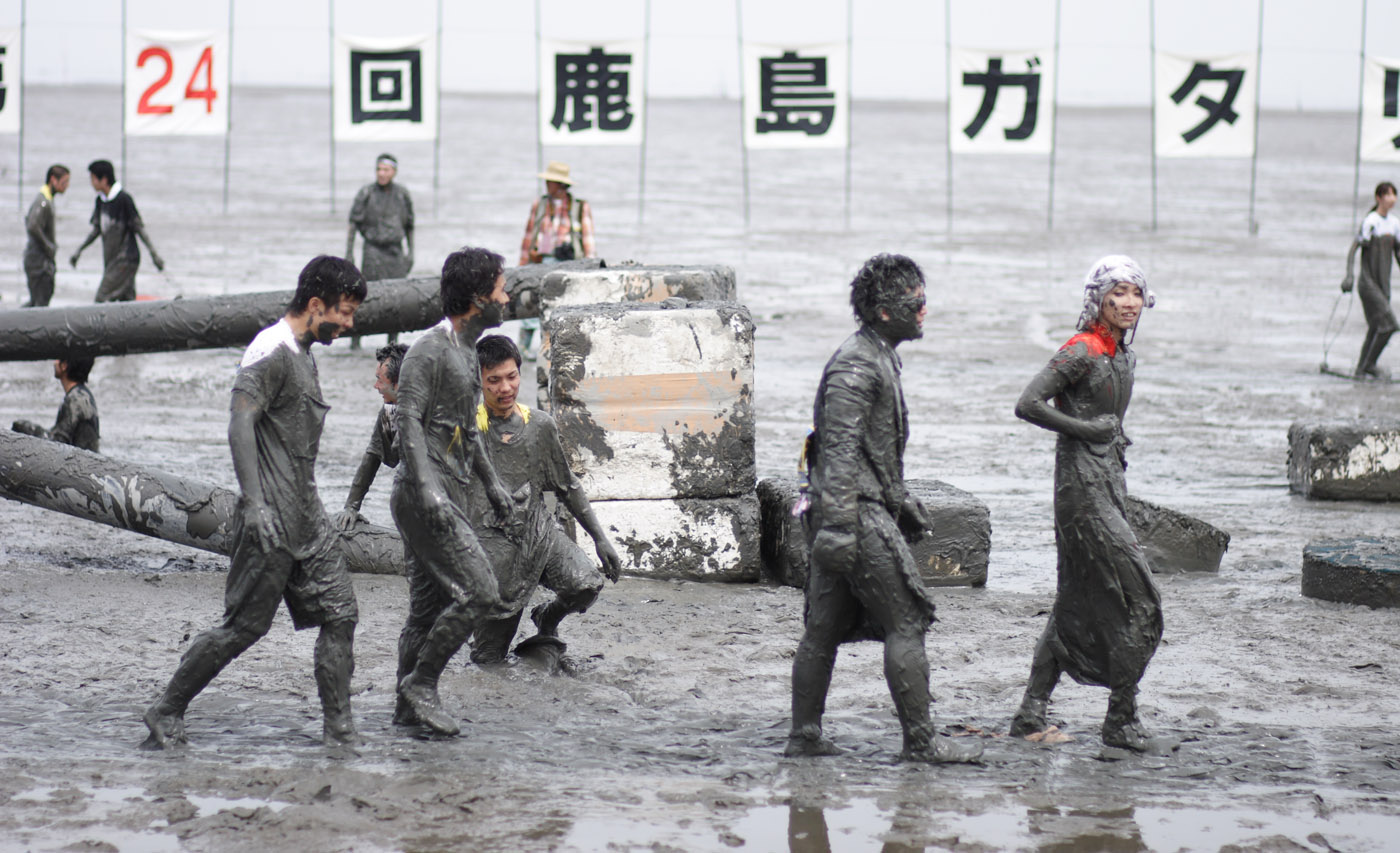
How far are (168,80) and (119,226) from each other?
698 cm

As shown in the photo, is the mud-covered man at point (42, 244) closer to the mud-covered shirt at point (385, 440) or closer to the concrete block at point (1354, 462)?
the mud-covered shirt at point (385, 440)

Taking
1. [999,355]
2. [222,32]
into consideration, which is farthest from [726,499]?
[222,32]

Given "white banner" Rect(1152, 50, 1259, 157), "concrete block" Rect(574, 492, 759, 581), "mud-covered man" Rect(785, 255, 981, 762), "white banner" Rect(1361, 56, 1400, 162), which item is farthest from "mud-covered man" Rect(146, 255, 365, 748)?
"white banner" Rect(1152, 50, 1259, 157)

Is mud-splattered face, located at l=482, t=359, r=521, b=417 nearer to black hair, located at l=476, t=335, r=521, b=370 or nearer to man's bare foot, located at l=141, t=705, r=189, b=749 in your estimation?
black hair, located at l=476, t=335, r=521, b=370

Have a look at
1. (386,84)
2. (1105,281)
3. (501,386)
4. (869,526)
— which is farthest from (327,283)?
(386,84)

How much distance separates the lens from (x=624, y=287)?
8047 millimetres

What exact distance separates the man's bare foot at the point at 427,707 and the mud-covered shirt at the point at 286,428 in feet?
1.97

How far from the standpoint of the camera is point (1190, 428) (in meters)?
11.7

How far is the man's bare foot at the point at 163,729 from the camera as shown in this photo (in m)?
4.91

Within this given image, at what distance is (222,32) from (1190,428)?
15.2 metres

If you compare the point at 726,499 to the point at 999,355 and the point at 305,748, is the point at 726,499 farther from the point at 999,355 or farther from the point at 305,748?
the point at 999,355

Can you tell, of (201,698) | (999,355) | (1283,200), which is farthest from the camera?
(1283,200)

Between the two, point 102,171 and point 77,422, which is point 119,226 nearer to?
point 102,171

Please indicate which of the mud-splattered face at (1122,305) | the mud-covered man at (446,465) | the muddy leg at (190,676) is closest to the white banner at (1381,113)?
the mud-splattered face at (1122,305)
